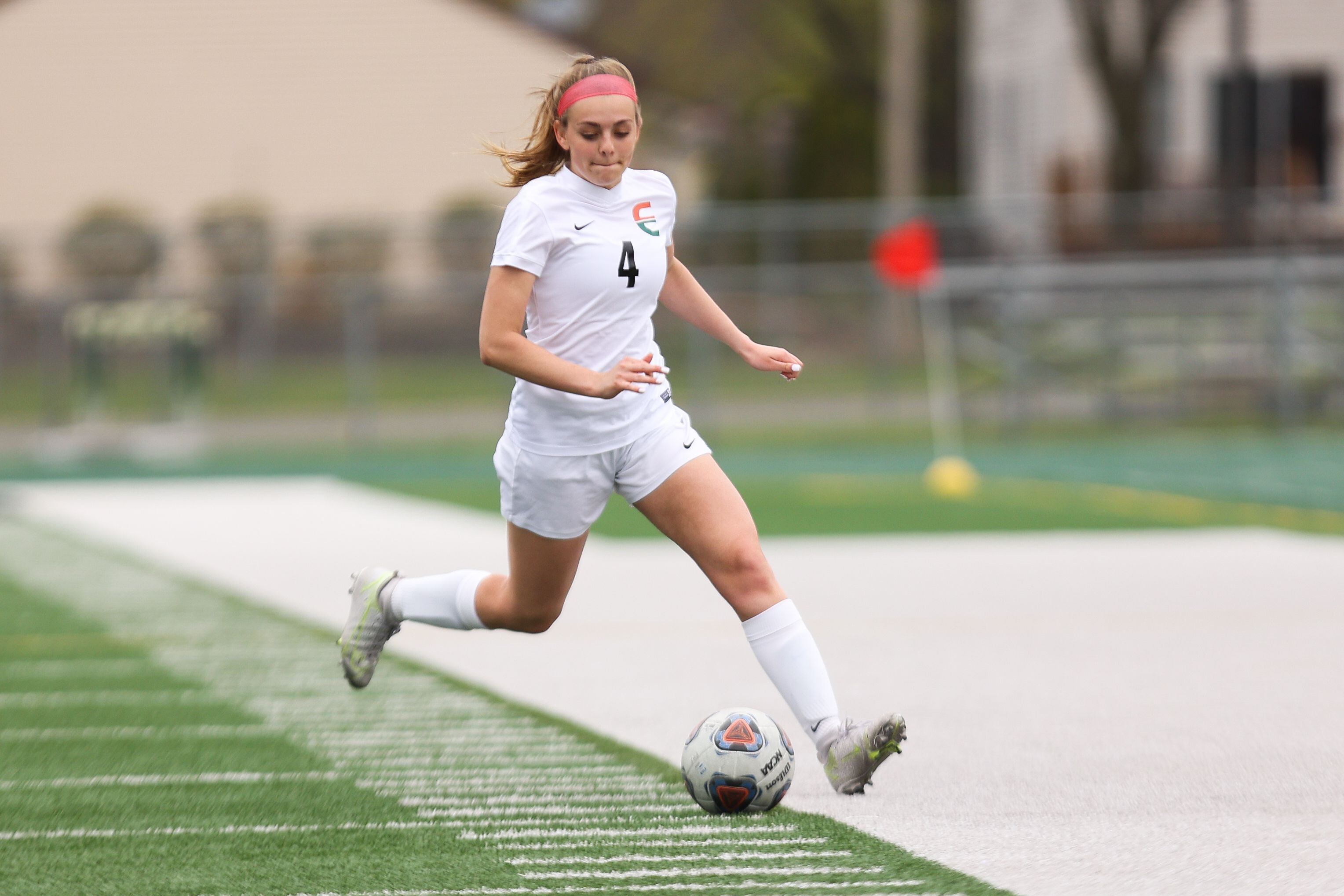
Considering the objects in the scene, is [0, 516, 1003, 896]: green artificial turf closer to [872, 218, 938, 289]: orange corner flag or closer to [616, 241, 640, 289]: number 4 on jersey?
[616, 241, 640, 289]: number 4 on jersey

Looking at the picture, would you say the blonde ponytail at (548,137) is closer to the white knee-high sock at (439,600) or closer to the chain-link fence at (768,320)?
the white knee-high sock at (439,600)

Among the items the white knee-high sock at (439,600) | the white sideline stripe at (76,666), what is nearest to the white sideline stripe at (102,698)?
the white sideline stripe at (76,666)

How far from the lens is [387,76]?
3934 cm

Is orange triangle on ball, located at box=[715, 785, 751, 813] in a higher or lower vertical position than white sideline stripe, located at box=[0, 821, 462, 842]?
higher

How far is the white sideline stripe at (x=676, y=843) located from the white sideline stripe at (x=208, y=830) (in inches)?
14.8

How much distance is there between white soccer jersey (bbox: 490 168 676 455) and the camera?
583 cm

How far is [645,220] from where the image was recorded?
6020mm

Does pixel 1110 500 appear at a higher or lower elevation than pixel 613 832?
higher

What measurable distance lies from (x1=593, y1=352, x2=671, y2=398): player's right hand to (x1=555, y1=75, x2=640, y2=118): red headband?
0.79 meters

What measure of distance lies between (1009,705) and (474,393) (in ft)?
76.6

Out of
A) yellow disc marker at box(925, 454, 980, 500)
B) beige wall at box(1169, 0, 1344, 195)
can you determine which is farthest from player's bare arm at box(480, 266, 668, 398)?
beige wall at box(1169, 0, 1344, 195)

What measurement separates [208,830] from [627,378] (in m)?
1.67

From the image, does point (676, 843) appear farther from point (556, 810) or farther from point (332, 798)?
point (332, 798)

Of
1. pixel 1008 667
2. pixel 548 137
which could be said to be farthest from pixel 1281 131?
pixel 548 137
